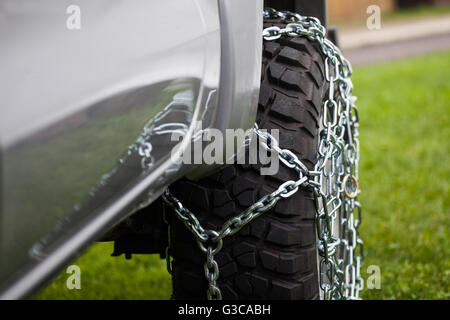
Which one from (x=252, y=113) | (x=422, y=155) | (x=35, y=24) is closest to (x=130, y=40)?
(x=35, y=24)

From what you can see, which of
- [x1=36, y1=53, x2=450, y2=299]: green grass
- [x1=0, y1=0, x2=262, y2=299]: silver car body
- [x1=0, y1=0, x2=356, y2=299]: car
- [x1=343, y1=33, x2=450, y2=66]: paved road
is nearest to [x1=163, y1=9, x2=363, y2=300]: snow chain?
[x1=0, y1=0, x2=356, y2=299]: car

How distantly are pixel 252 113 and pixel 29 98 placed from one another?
27.5 inches

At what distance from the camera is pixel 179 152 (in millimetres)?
1373

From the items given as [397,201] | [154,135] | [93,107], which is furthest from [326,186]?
[397,201]

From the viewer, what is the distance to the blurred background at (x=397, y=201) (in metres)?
2.99

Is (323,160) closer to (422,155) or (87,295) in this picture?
(87,295)

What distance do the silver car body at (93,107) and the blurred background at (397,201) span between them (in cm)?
20

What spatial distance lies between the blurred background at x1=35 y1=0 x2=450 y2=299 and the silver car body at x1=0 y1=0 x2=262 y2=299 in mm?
204

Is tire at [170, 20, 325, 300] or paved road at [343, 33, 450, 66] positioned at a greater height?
paved road at [343, 33, 450, 66]

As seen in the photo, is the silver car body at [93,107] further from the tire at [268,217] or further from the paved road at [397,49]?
the paved road at [397,49]

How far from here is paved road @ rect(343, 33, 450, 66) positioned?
10750 mm

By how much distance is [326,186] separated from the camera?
76.0 inches

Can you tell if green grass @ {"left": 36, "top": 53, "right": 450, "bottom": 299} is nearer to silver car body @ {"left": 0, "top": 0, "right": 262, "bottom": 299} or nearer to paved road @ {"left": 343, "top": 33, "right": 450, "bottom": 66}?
silver car body @ {"left": 0, "top": 0, "right": 262, "bottom": 299}

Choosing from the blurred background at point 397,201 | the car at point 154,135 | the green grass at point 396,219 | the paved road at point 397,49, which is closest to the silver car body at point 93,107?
the car at point 154,135
